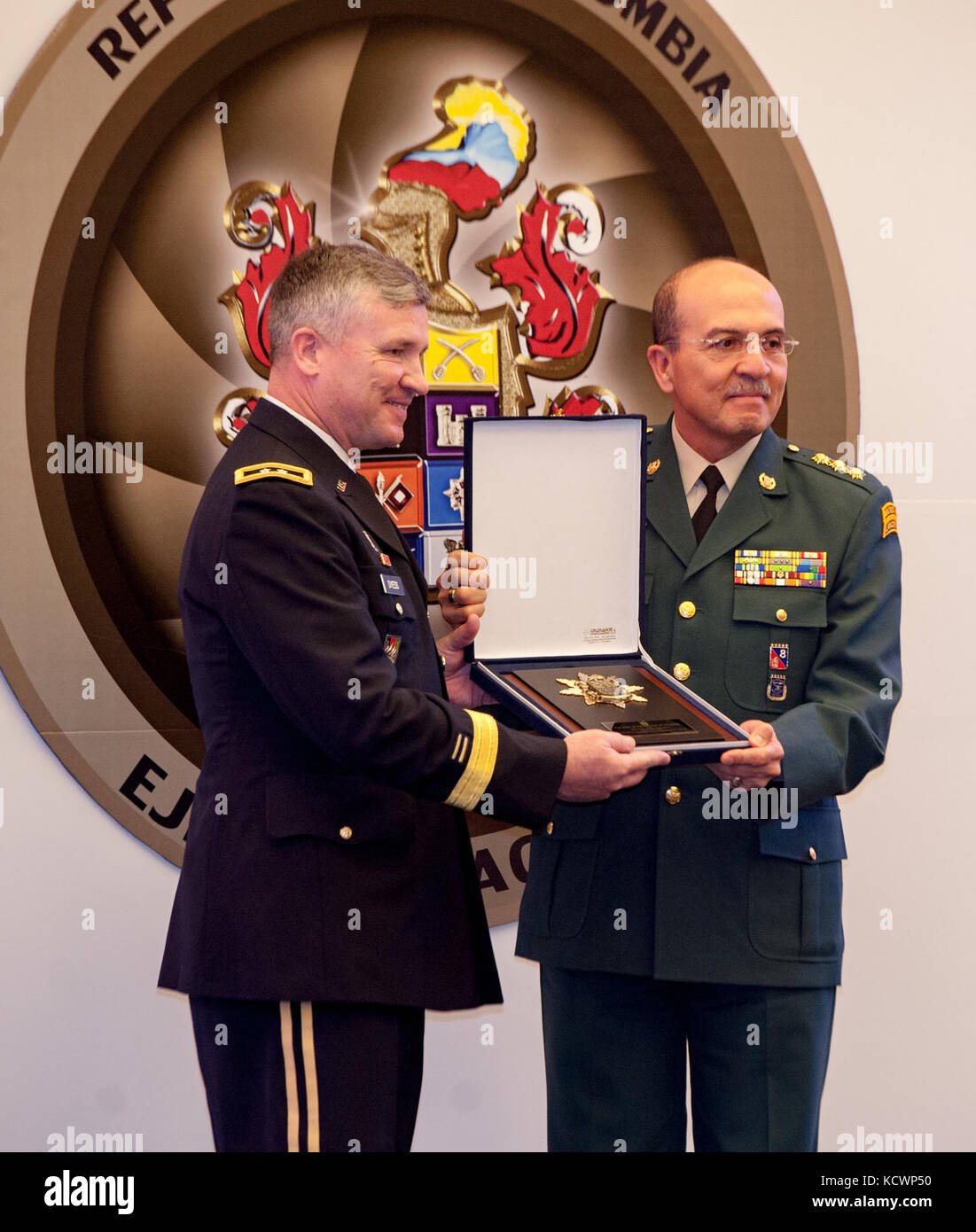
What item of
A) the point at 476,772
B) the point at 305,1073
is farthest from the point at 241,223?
the point at 305,1073

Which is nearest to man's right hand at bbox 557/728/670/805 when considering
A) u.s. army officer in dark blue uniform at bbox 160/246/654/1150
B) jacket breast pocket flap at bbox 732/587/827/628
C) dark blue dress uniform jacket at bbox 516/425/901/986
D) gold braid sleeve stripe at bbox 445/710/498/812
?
u.s. army officer in dark blue uniform at bbox 160/246/654/1150

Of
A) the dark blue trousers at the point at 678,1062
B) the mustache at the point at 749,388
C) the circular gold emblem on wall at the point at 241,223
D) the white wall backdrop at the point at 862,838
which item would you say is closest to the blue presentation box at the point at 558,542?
the mustache at the point at 749,388

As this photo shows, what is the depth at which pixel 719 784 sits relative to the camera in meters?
1.88

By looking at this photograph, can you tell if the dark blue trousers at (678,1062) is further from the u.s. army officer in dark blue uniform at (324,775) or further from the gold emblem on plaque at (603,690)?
the gold emblem on plaque at (603,690)

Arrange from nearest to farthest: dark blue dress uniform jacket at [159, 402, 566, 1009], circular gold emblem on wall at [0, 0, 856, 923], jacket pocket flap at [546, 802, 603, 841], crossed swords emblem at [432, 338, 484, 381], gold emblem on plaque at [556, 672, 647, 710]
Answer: dark blue dress uniform jacket at [159, 402, 566, 1009] → gold emblem on plaque at [556, 672, 647, 710] → jacket pocket flap at [546, 802, 603, 841] → circular gold emblem on wall at [0, 0, 856, 923] → crossed swords emblem at [432, 338, 484, 381]

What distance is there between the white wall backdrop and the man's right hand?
0.98 metres

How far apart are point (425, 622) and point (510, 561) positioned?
0.23 metres

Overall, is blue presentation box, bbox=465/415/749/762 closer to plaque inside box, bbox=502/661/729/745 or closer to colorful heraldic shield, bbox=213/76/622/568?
plaque inside box, bbox=502/661/729/745

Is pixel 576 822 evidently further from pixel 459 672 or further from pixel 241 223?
pixel 241 223

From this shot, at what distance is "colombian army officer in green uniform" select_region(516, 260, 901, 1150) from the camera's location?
71.2 inches

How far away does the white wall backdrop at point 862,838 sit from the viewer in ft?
7.98
